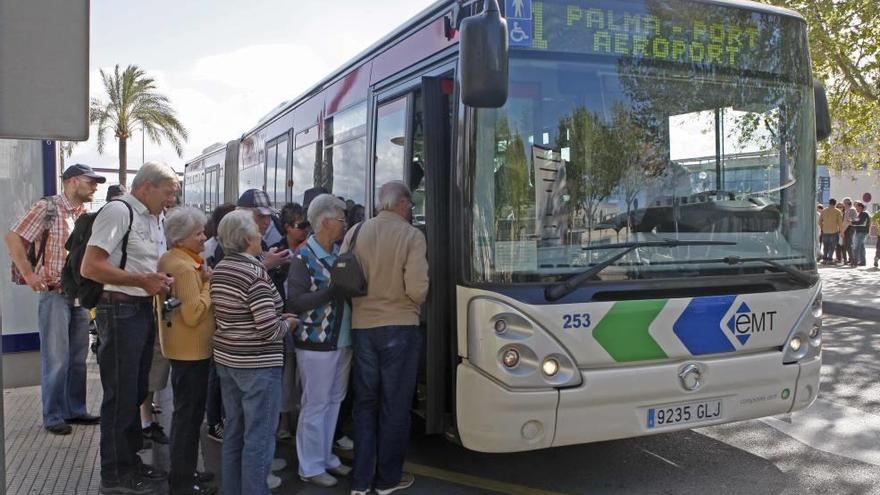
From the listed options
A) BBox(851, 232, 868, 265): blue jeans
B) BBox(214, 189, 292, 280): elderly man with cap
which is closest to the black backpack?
BBox(214, 189, 292, 280): elderly man with cap

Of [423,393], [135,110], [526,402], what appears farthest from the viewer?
[135,110]

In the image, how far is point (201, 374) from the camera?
4277mm

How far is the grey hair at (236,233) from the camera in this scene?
3.88 m

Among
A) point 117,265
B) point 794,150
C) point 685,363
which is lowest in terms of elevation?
point 685,363

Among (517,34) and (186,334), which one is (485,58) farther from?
(186,334)

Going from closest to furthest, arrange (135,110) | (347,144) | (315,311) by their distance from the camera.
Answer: (315,311) < (347,144) < (135,110)

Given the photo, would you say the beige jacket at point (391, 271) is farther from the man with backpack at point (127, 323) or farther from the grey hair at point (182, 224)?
the man with backpack at point (127, 323)

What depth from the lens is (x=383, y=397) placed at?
14.6 ft

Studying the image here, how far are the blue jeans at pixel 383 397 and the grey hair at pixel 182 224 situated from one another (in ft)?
3.66

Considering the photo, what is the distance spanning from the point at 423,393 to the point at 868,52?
13.9 m

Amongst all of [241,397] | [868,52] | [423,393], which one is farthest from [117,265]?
[868,52]

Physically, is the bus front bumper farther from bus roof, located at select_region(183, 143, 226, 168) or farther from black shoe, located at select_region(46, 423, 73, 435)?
bus roof, located at select_region(183, 143, 226, 168)

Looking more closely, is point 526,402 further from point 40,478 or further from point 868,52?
point 868,52

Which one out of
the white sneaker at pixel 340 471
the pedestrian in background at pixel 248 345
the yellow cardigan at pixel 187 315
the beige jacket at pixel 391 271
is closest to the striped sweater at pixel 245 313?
the pedestrian in background at pixel 248 345
